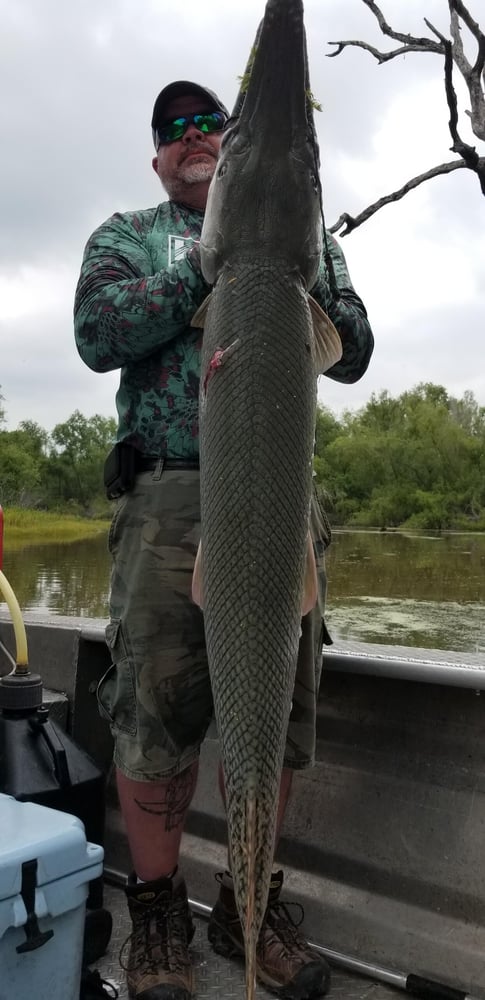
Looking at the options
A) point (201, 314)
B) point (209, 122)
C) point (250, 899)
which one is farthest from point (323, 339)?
point (250, 899)

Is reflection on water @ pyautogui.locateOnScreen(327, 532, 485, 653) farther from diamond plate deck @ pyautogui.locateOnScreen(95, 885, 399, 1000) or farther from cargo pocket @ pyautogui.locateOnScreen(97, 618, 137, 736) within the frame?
cargo pocket @ pyautogui.locateOnScreen(97, 618, 137, 736)

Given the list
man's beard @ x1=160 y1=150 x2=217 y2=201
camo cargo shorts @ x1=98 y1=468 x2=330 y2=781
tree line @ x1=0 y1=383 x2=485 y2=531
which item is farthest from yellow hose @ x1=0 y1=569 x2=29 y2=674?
tree line @ x1=0 y1=383 x2=485 y2=531

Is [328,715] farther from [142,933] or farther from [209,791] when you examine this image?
[142,933]

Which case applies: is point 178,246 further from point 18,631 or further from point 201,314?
point 18,631

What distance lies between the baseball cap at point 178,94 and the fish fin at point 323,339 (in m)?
1.07

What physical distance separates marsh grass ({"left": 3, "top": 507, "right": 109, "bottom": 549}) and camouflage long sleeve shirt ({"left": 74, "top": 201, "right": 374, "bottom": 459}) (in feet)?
131

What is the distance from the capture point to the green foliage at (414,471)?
203 ft

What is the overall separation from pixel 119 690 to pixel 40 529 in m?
53.7

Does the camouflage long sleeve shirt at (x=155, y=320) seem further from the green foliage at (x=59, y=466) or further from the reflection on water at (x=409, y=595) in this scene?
the green foliage at (x=59, y=466)

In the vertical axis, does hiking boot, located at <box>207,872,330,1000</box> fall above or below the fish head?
below

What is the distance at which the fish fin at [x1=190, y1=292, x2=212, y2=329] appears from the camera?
2.00 metres

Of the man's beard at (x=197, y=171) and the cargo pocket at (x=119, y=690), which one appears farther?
the man's beard at (x=197, y=171)

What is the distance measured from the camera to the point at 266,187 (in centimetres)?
191

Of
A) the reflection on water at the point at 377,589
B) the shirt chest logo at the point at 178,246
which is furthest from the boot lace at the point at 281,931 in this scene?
the reflection on water at the point at 377,589
